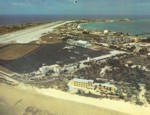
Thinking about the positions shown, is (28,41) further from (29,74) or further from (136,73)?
(136,73)

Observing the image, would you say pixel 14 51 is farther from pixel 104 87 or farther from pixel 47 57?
pixel 104 87

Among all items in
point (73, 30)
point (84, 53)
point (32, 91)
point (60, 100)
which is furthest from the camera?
point (73, 30)

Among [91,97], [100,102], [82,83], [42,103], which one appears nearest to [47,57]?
[82,83]

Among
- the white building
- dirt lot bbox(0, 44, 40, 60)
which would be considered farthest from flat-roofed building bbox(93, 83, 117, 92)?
dirt lot bbox(0, 44, 40, 60)

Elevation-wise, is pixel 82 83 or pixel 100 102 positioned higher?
pixel 82 83

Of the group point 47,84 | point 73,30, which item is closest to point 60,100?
point 47,84

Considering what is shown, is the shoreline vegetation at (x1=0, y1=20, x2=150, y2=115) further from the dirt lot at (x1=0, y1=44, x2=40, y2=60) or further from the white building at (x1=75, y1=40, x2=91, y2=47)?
the white building at (x1=75, y1=40, x2=91, y2=47)

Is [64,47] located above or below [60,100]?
above
